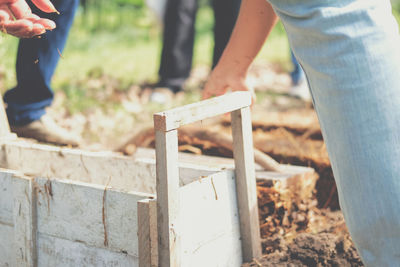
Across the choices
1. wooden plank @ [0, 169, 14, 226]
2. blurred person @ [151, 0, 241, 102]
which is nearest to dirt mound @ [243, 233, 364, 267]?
wooden plank @ [0, 169, 14, 226]

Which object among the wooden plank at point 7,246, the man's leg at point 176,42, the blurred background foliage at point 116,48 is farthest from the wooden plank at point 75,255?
the man's leg at point 176,42

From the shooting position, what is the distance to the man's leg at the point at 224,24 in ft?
12.8

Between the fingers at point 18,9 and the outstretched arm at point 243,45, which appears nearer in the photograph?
the fingers at point 18,9

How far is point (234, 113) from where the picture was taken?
1.78m

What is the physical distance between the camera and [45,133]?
2.84m

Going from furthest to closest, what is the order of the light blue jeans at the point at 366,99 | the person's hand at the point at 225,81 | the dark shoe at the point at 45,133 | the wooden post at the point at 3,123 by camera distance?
the dark shoe at the point at 45,133, the wooden post at the point at 3,123, the person's hand at the point at 225,81, the light blue jeans at the point at 366,99

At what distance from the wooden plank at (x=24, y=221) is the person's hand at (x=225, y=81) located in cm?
68

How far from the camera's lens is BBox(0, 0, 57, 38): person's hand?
1524 millimetres

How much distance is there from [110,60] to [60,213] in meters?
4.74

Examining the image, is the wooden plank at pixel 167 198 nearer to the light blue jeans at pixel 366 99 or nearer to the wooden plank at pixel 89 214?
the wooden plank at pixel 89 214

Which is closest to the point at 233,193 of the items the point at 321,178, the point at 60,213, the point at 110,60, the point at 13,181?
the point at 60,213

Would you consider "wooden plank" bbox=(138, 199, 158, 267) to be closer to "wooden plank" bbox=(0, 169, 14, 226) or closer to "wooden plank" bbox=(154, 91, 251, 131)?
"wooden plank" bbox=(154, 91, 251, 131)

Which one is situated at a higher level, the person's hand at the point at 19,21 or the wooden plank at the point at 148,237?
the person's hand at the point at 19,21

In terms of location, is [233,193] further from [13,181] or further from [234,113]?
[13,181]
